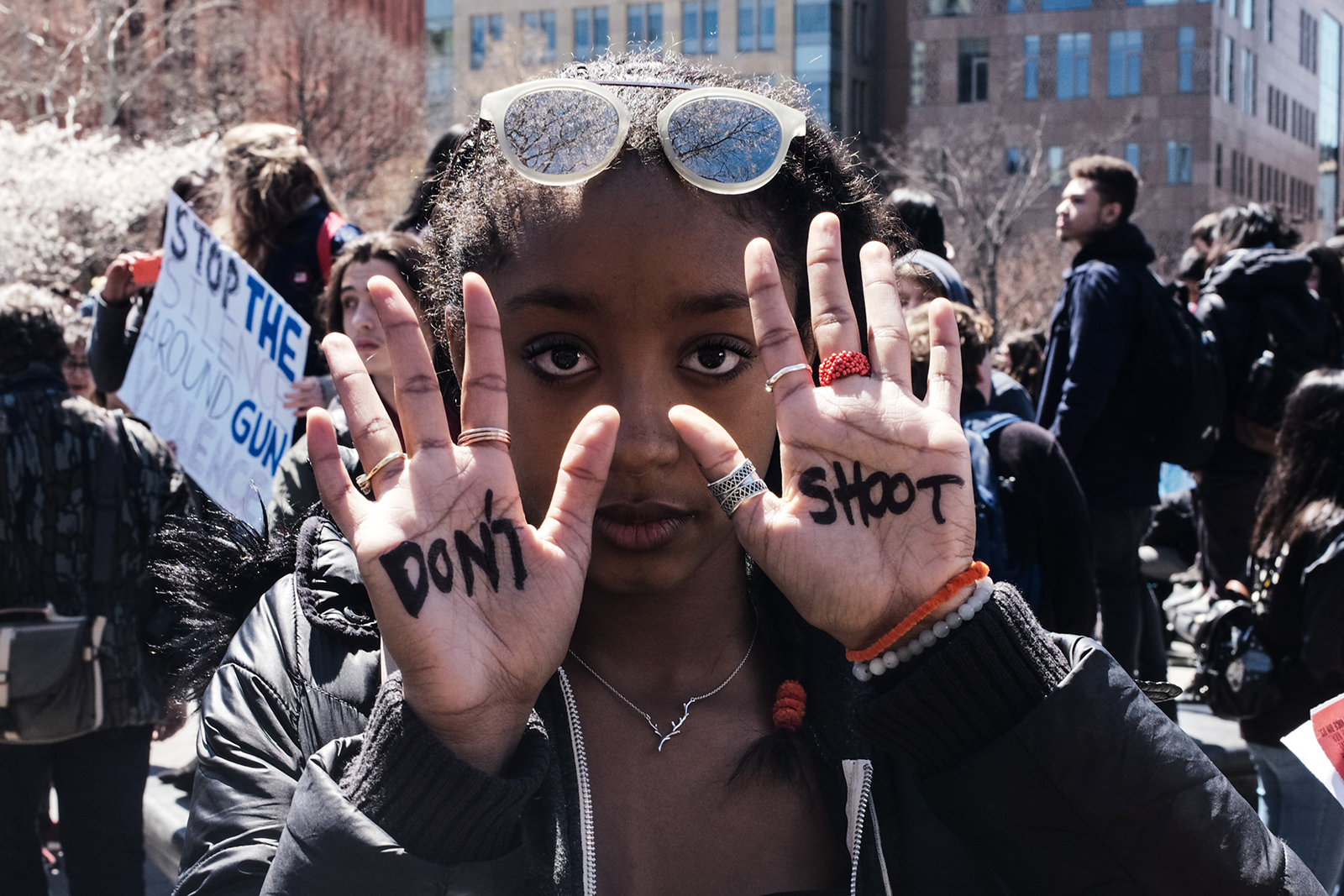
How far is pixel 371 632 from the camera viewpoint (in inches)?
64.6

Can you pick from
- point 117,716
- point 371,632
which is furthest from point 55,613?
point 371,632

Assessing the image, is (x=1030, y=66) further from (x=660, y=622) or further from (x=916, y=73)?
(x=660, y=622)

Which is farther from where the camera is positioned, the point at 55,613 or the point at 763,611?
the point at 55,613

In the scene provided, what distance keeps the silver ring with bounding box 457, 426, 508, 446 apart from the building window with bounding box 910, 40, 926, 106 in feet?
169

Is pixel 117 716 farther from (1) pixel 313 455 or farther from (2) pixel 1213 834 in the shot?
(2) pixel 1213 834

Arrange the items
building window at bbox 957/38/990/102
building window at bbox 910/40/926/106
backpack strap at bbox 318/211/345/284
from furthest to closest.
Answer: building window at bbox 910/40/926/106
building window at bbox 957/38/990/102
backpack strap at bbox 318/211/345/284

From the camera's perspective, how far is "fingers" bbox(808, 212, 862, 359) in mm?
1601

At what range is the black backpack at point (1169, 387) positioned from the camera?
541 centimetres

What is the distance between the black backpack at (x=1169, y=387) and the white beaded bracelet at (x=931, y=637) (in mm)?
4205

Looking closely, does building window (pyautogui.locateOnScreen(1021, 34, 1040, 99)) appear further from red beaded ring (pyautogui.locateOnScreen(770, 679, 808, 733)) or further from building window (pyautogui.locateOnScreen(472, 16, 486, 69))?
red beaded ring (pyautogui.locateOnScreen(770, 679, 808, 733))

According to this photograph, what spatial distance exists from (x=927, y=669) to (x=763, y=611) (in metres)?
0.40

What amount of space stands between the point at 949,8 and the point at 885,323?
170ft

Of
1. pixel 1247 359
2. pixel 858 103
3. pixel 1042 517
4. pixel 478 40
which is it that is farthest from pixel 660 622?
pixel 478 40

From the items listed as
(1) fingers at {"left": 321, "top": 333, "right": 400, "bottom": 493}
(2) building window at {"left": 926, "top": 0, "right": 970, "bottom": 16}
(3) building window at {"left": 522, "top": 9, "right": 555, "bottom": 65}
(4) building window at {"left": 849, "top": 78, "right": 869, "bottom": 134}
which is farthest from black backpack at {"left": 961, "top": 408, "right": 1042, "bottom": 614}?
(2) building window at {"left": 926, "top": 0, "right": 970, "bottom": 16}
